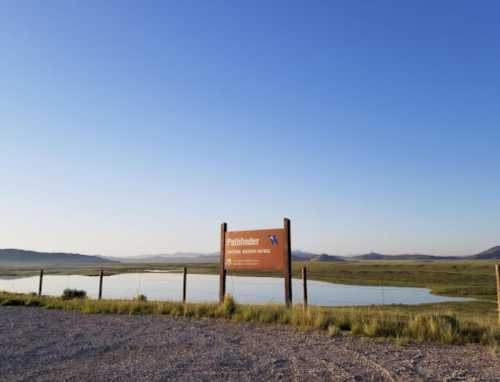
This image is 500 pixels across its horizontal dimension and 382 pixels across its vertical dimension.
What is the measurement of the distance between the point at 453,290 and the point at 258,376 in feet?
97.6

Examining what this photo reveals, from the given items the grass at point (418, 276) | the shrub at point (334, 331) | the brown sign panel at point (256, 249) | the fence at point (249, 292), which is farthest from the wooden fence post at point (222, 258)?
the shrub at point (334, 331)

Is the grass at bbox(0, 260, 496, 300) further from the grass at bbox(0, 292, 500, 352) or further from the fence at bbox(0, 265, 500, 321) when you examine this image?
the grass at bbox(0, 292, 500, 352)

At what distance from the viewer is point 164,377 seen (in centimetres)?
636

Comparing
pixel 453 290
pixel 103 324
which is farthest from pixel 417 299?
pixel 103 324

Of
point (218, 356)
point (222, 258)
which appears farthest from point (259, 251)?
point (218, 356)

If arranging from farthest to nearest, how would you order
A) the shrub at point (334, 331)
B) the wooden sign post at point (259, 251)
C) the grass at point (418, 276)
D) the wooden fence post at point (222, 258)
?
the grass at point (418, 276) < the wooden fence post at point (222, 258) < the wooden sign post at point (259, 251) < the shrub at point (334, 331)

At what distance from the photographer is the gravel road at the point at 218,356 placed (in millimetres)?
6512

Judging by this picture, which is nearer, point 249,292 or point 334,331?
point 334,331

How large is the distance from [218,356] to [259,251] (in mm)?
7760

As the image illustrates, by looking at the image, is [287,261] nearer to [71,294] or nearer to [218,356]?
[218,356]

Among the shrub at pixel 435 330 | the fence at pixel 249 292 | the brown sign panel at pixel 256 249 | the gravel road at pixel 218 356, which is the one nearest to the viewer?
the gravel road at pixel 218 356

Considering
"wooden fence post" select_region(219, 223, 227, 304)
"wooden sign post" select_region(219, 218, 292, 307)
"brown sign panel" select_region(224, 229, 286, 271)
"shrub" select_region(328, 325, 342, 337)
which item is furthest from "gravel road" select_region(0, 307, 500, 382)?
"wooden fence post" select_region(219, 223, 227, 304)

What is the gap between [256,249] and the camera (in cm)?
1545

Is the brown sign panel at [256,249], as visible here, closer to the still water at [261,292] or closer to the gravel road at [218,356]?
the still water at [261,292]
